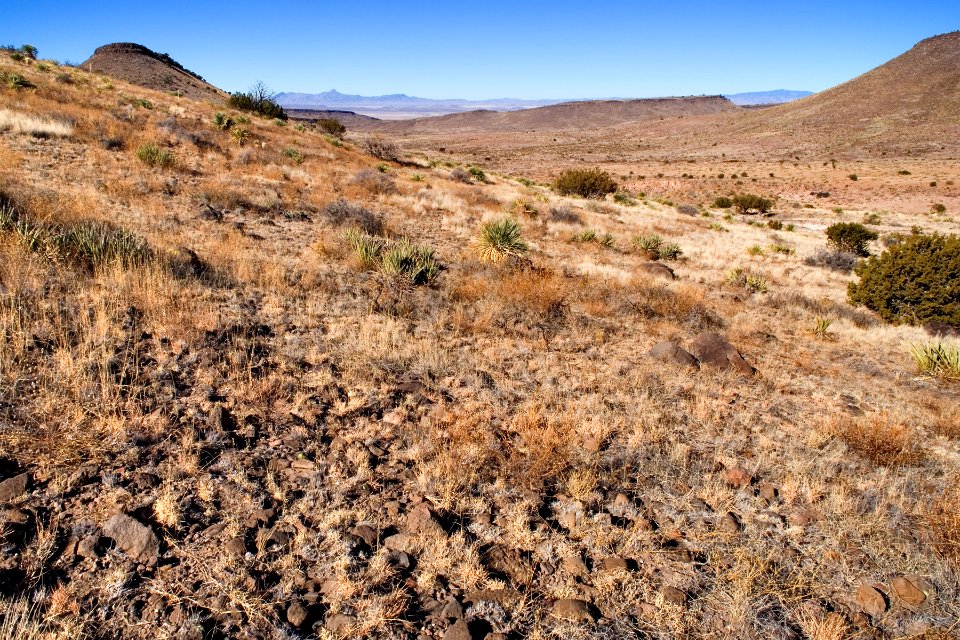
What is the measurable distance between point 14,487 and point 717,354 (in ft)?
23.5

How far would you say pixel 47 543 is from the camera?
253 cm

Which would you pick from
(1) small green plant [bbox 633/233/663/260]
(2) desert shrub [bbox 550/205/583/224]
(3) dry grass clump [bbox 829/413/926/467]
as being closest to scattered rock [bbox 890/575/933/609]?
(3) dry grass clump [bbox 829/413/926/467]

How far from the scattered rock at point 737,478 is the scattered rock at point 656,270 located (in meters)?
7.79

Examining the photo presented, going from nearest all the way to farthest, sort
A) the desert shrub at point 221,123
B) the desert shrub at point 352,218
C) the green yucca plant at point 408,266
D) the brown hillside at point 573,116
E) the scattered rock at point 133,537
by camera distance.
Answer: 1. the scattered rock at point 133,537
2. the green yucca plant at point 408,266
3. the desert shrub at point 352,218
4. the desert shrub at point 221,123
5. the brown hillside at point 573,116

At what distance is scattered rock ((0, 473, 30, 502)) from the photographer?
273 cm

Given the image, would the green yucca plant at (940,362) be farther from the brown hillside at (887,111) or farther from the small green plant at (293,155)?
the brown hillside at (887,111)

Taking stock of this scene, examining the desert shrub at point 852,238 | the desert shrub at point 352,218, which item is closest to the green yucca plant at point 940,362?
the desert shrub at point 352,218

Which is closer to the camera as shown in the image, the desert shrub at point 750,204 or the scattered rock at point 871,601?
the scattered rock at point 871,601

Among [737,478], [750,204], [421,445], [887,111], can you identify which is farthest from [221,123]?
[887,111]

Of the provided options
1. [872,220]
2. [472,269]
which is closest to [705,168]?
[872,220]

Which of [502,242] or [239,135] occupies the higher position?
[239,135]

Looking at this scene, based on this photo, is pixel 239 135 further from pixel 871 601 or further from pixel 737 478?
pixel 871 601

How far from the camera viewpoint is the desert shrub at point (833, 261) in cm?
1616

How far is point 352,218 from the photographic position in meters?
10.4
